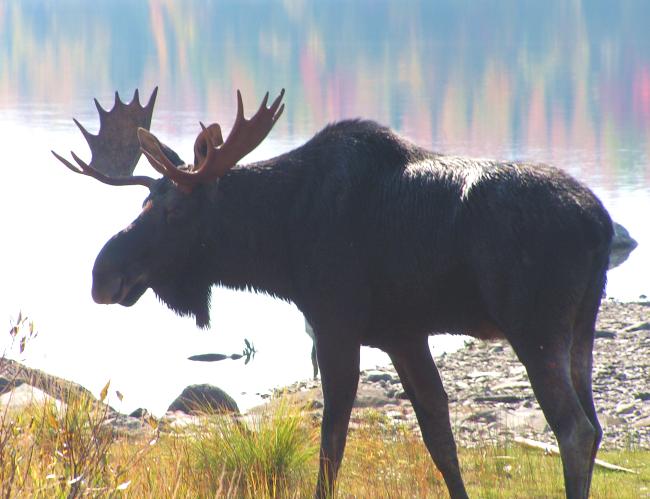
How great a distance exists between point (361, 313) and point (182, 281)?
4.16 ft

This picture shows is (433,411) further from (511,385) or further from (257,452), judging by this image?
(511,385)

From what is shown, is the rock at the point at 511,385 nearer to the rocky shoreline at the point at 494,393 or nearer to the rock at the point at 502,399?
the rocky shoreline at the point at 494,393

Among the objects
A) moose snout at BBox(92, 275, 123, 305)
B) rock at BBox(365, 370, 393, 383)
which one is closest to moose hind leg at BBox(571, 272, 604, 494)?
moose snout at BBox(92, 275, 123, 305)

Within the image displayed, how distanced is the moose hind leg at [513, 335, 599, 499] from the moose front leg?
103cm

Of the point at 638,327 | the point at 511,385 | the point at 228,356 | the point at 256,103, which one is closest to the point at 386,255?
the point at 511,385

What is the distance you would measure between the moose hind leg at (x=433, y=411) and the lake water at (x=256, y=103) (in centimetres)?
160

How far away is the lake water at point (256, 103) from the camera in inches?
595

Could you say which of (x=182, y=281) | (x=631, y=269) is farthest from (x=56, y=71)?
(x=182, y=281)

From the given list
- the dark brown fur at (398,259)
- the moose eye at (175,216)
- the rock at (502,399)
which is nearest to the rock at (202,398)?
the rock at (502,399)

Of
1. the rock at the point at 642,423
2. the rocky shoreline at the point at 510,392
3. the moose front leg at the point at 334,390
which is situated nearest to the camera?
the moose front leg at the point at 334,390

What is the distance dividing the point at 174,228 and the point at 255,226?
1.54ft

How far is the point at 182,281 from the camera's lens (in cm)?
793

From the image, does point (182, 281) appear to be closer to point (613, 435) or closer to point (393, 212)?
point (393, 212)

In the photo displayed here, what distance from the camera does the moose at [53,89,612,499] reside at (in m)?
6.59
